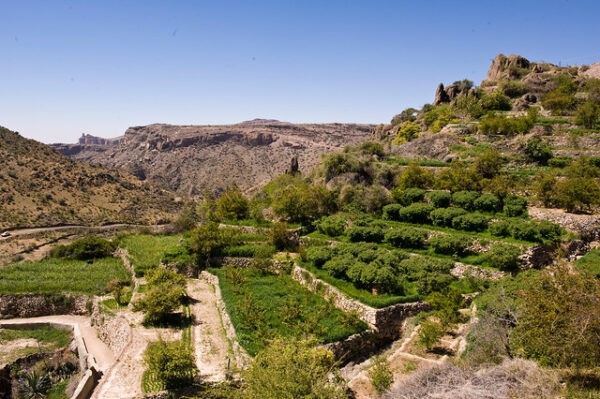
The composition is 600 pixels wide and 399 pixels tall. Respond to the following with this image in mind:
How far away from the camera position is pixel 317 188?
38375mm

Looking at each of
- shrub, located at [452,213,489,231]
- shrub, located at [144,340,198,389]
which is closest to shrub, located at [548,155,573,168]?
shrub, located at [452,213,489,231]

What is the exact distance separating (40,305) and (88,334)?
613cm

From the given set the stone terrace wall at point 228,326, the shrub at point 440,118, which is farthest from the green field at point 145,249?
the shrub at point 440,118

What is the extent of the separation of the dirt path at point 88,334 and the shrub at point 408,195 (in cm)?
2508

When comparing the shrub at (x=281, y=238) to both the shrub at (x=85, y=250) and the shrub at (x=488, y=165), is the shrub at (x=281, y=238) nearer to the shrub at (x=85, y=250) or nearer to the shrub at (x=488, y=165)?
the shrub at (x=85, y=250)

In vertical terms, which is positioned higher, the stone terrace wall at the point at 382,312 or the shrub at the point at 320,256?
the shrub at the point at 320,256

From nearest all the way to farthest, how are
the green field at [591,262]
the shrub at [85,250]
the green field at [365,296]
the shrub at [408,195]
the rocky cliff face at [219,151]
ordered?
the green field at [591,262] < the green field at [365,296] < the shrub at [408,195] < the shrub at [85,250] < the rocky cliff face at [219,151]

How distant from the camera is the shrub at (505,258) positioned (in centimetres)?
2359

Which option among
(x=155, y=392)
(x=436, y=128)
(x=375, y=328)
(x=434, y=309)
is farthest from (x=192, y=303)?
(x=436, y=128)

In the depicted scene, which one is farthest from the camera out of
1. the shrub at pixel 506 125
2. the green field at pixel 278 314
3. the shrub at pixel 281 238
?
the shrub at pixel 506 125

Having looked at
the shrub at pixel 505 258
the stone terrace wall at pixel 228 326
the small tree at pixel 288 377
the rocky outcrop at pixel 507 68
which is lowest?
the stone terrace wall at pixel 228 326

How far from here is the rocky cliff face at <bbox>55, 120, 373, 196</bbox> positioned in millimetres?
124812

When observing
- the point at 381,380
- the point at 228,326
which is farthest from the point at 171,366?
the point at 381,380

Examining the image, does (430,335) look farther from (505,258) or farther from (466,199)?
(466,199)
